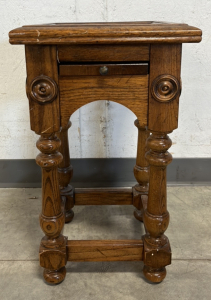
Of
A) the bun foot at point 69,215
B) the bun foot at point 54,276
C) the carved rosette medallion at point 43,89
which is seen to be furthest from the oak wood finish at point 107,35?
the bun foot at point 69,215

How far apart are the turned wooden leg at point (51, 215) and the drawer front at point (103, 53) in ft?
0.93

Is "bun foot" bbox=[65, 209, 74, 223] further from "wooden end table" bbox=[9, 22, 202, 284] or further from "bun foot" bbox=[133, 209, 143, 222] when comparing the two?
"wooden end table" bbox=[9, 22, 202, 284]

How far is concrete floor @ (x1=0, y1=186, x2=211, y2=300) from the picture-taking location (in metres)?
1.35

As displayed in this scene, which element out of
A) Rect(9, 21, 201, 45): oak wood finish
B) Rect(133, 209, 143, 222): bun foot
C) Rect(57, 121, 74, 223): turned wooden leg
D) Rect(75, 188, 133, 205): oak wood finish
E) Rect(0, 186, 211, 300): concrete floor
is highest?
Rect(9, 21, 201, 45): oak wood finish

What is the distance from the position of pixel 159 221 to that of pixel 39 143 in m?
0.53

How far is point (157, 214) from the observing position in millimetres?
1332

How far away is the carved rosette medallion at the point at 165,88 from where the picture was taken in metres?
1.15

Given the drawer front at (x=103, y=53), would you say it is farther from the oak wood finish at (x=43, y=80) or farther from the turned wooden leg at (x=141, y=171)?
the turned wooden leg at (x=141, y=171)

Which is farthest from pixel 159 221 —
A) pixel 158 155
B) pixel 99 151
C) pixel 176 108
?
pixel 99 151

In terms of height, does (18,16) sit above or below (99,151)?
above

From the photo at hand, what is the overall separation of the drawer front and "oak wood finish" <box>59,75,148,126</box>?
0.06m

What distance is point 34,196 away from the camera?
6.86 ft

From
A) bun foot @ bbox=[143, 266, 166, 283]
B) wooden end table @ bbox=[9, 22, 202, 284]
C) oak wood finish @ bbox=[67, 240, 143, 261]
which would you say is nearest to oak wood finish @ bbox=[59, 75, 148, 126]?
wooden end table @ bbox=[9, 22, 202, 284]

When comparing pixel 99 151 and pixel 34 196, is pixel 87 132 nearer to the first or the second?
pixel 99 151
